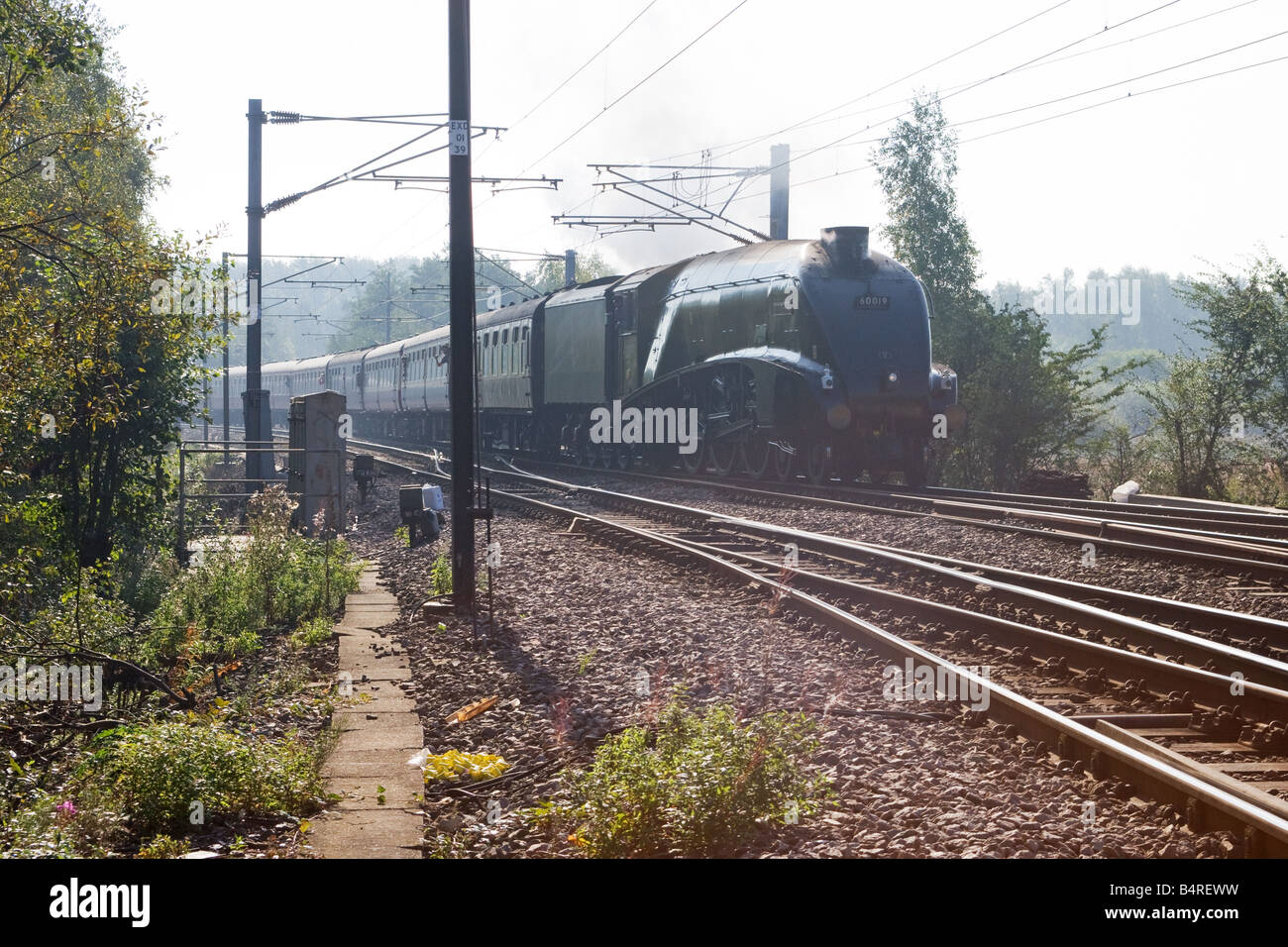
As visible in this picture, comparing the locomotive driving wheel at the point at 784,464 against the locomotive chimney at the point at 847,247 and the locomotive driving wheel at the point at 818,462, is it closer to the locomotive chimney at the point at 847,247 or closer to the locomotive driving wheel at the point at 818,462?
the locomotive driving wheel at the point at 818,462

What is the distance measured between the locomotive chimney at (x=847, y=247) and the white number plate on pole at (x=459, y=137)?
31.0 ft

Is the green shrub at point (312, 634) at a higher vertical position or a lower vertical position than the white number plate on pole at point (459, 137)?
lower

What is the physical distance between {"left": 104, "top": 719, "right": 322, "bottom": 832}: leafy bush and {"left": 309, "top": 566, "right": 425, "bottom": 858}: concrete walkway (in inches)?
7.7

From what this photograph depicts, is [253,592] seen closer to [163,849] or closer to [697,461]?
[163,849]

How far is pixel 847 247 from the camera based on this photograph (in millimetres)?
→ 18812

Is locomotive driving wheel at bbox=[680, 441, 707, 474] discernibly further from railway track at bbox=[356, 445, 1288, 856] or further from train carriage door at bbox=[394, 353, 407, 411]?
train carriage door at bbox=[394, 353, 407, 411]

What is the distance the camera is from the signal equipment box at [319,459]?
634 inches

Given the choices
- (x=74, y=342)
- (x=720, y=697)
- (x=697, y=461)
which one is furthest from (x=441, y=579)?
(x=697, y=461)

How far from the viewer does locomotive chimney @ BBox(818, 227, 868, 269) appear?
18750mm

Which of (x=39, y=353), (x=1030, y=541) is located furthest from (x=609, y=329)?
(x=39, y=353)

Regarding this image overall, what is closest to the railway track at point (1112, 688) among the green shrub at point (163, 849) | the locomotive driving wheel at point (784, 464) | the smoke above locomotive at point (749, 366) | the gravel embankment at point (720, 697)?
the gravel embankment at point (720, 697)

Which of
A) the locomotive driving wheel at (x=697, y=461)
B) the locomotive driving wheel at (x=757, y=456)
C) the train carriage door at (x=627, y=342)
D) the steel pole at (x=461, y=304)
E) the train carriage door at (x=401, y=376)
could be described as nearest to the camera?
the steel pole at (x=461, y=304)
